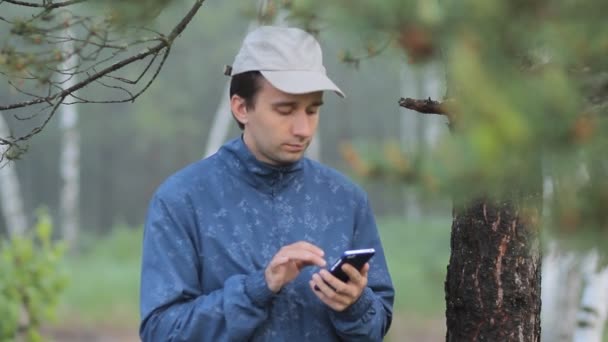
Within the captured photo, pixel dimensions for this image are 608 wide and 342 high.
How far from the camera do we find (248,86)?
2.64 metres

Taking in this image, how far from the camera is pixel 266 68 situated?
258cm

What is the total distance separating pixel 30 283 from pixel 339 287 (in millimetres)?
4054

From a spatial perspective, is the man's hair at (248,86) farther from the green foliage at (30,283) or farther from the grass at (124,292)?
the grass at (124,292)

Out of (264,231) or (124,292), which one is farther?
(124,292)

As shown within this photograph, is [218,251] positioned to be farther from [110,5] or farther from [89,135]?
[89,135]

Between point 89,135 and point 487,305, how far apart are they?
35.1 metres

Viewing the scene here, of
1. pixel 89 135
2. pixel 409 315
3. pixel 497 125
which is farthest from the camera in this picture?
pixel 89 135

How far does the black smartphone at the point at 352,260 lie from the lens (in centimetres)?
233

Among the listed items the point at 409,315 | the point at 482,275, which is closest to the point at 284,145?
the point at 482,275

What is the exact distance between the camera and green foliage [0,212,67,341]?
5.94 m

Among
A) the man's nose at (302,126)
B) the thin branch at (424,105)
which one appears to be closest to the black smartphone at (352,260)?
the man's nose at (302,126)

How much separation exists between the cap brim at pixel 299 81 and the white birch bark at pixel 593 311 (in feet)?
13.8

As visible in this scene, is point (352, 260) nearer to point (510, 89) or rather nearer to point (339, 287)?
point (339, 287)

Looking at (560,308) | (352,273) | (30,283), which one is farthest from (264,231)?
(560,308)
